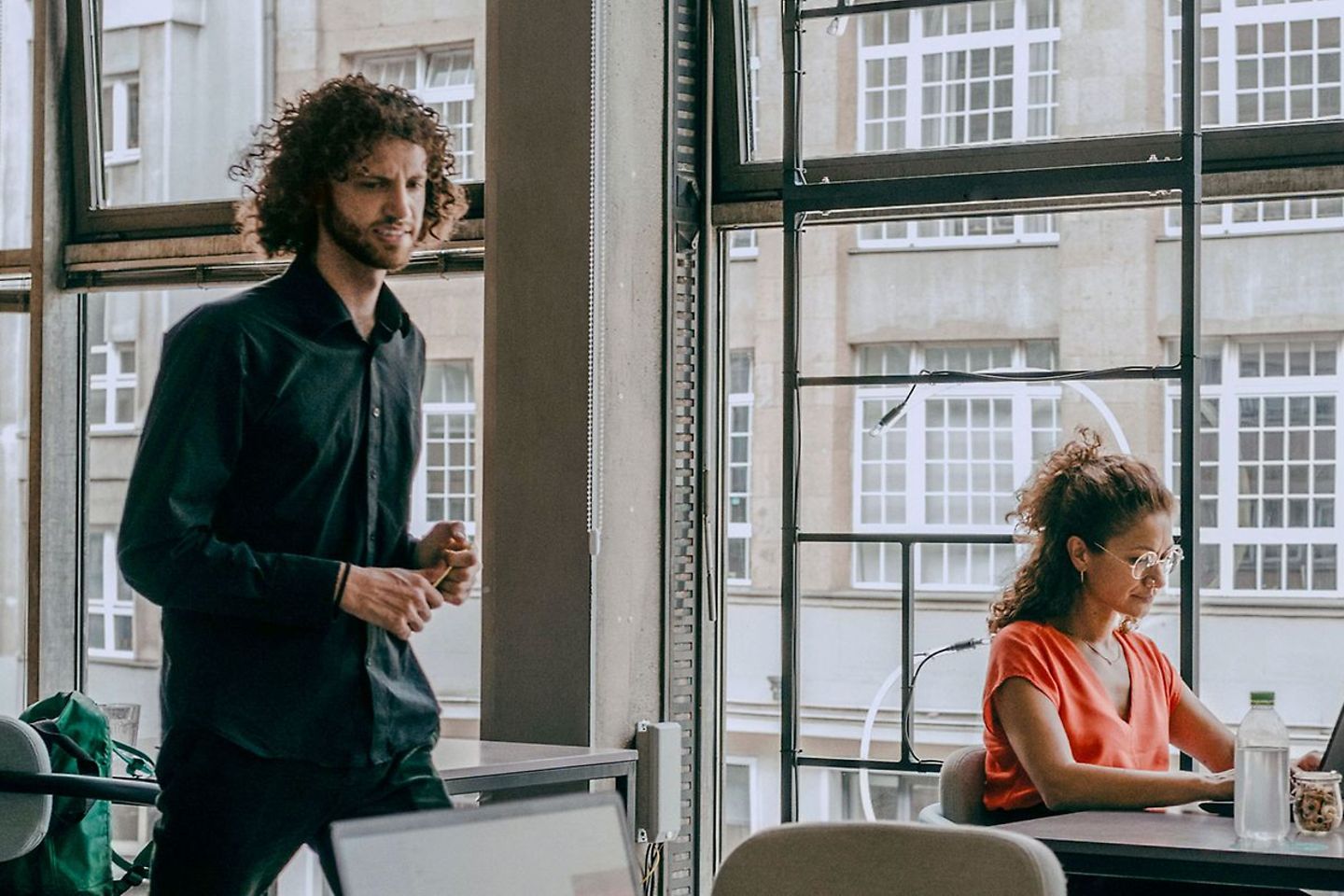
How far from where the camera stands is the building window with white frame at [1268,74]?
11.1ft

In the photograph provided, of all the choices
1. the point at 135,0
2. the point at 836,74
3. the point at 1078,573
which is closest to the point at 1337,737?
the point at 1078,573

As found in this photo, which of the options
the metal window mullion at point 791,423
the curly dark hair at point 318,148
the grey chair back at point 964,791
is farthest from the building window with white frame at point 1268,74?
the curly dark hair at point 318,148

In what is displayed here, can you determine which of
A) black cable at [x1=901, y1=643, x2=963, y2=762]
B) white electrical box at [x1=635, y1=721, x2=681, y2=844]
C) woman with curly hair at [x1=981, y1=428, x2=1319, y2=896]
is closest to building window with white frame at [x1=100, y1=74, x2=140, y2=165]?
white electrical box at [x1=635, y1=721, x2=681, y2=844]

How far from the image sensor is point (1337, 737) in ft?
8.29

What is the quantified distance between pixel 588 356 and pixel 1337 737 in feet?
5.44

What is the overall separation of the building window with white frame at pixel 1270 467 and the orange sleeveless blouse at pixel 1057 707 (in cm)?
77

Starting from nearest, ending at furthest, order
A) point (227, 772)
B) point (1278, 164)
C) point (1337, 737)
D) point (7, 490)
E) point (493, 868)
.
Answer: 1. point (493, 868)
2. point (227, 772)
3. point (1337, 737)
4. point (1278, 164)
5. point (7, 490)

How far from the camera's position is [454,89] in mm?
4137

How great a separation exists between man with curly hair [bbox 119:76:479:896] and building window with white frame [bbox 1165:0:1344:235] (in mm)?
2050

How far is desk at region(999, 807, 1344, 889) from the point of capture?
6.79 feet

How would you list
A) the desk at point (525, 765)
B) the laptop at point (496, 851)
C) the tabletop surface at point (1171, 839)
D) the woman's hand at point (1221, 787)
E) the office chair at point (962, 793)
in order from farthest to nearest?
the desk at point (525, 765)
the office chair at point (962, 793)
the woman's hand at point (1221, 787)
the tabletop surface at point (1171, 839)
the laptop at point (496, 851)

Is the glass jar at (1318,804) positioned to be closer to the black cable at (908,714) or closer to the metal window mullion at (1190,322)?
the metal window mullion at (1190,322)

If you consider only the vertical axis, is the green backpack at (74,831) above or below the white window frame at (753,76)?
below

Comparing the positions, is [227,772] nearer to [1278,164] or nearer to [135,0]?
[1278,164]
